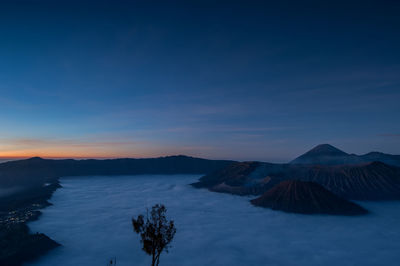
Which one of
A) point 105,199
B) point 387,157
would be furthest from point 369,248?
point 387,157

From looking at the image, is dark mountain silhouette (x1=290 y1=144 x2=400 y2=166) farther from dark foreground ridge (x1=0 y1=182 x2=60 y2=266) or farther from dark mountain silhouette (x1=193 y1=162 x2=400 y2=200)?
dark foreground ridge (x1=0 y1=182 x2=60 y2=266)

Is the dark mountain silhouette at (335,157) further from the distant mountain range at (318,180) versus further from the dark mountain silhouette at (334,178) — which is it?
the dark mountain silhouette at (334,178)

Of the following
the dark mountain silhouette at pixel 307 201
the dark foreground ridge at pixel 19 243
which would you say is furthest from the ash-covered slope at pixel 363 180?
the dark foreground ridge at pixel 19 243

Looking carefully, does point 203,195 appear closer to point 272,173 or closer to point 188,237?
point 272,173

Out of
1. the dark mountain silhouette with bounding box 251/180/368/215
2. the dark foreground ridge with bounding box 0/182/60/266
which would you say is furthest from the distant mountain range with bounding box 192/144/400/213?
the dark foreground ridge with bounding box 0/182/60/266

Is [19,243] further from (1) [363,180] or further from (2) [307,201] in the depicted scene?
(1) [363,180]

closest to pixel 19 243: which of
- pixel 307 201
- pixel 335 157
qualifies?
pixel 307 201
